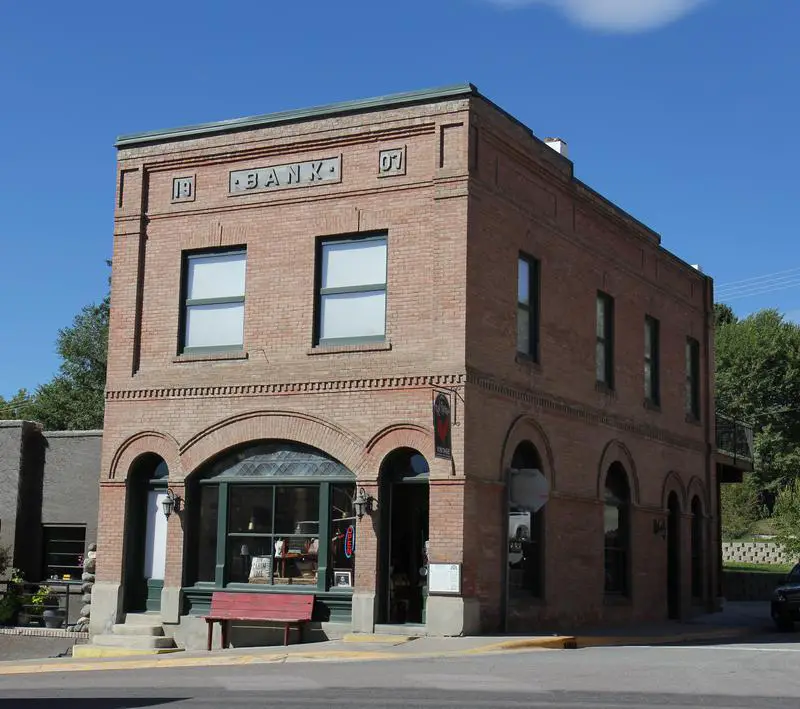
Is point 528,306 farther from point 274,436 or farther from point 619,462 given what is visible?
point 274,436

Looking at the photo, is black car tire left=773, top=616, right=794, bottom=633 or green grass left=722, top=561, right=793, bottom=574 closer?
black car tire left=773, top=616, right=794, bottom=633

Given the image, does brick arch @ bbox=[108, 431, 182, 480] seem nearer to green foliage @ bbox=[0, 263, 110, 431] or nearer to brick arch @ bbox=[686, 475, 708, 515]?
brick arch @ bbox=[686, 475, 708, 515]

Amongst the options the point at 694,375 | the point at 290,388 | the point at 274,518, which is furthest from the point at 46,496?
the point at 694,375

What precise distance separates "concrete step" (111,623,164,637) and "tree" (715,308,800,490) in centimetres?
4849

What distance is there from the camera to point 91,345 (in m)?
53.1

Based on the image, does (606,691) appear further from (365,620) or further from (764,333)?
(764,333)

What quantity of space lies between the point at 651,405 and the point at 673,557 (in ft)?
12.3

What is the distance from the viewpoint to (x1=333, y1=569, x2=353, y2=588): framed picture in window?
69.0 ft

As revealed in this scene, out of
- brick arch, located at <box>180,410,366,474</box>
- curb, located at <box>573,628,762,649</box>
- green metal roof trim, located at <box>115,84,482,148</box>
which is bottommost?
curb, located at <box>573,628,762,649</box>

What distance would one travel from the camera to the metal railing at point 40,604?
80.9ft

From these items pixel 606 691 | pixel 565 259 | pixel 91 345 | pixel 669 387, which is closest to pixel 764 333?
pixel 91 345

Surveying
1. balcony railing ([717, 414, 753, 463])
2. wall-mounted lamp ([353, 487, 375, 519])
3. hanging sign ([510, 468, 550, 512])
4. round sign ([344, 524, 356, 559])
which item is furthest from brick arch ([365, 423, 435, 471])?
balcony railing ([717, 414, 753, 463])

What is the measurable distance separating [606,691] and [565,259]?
11779 mm

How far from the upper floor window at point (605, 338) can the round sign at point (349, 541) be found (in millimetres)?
7171
